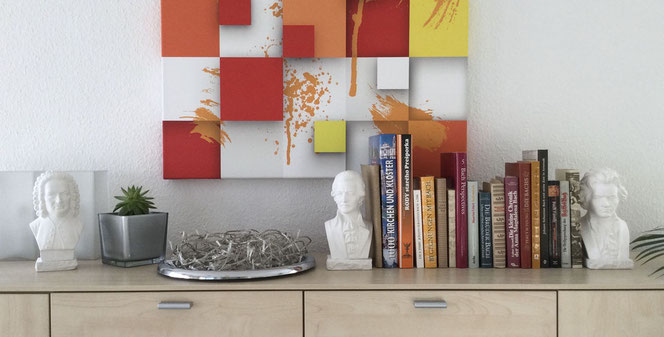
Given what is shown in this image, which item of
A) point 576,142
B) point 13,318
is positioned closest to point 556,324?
point 576,142

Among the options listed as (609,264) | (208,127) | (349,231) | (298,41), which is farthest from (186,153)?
(609,264)

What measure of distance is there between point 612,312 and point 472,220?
38cm

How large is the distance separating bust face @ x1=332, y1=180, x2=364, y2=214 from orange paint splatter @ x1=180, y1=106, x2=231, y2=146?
17.6 inches

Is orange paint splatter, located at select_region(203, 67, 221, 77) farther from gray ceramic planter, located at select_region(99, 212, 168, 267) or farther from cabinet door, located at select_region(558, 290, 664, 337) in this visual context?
cabinet door, located at select_region(558, 290, 664, 337)

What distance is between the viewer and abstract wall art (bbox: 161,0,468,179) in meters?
1.60

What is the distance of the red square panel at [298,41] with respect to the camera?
1.59 m

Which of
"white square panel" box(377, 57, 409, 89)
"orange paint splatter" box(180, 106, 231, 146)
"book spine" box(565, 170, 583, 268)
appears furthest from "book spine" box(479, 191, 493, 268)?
"orange paint splatter" box(180, 106, 231, 146)

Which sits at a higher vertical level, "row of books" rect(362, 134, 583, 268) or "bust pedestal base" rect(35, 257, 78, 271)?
"row of books" rect(362, 134, 583, 268)

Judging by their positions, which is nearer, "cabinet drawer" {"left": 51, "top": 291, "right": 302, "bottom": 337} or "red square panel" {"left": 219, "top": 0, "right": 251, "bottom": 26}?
"cabinet drawer" {"left": 51, "top": 291, "right": 302, "bottom": 337}

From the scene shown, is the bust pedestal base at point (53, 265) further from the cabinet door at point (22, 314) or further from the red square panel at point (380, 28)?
the red square panel at point (380, 28)

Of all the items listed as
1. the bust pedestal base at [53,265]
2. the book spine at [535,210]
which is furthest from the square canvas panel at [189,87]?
the book spine at [535,210]

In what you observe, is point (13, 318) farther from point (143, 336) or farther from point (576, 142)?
point (576, 142)

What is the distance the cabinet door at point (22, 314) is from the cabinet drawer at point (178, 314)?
27 mm

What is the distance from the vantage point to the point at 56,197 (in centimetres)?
137
